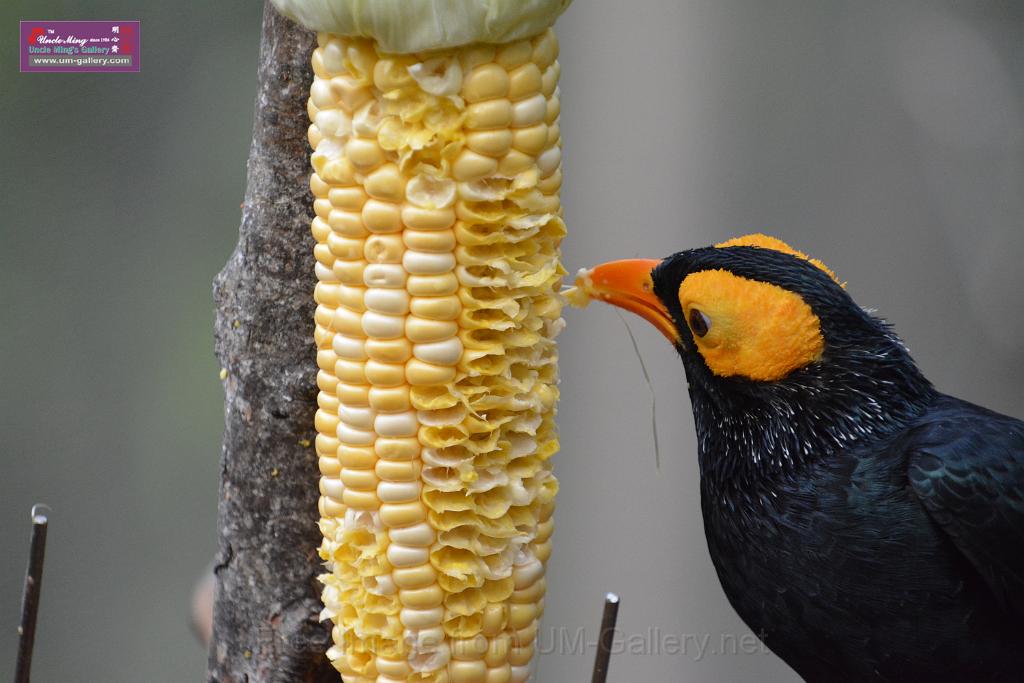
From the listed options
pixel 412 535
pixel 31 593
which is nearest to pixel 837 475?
pixel 412 535

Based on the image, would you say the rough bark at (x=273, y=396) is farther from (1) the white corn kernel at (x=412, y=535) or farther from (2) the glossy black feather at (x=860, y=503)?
(2) the glossy black feather at (x=860, y=503)

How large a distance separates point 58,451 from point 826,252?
103 centimetres

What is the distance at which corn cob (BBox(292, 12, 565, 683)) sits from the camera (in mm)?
660

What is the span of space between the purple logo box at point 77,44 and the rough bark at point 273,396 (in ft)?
0.89

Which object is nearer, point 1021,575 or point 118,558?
point 1021,575

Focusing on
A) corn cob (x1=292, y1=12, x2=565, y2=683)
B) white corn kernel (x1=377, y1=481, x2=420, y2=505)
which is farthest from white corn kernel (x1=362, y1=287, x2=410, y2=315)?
white corn kernel (x1=377, y1=481, x2=420, y2=505)

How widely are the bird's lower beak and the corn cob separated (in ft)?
0.41

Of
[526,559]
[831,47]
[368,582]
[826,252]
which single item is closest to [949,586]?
[526,559]

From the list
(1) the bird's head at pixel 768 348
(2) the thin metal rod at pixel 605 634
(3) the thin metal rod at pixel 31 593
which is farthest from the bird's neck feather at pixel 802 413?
(3) the thin metal rod at pixel 31 593

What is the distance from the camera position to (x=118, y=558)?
1.48 m

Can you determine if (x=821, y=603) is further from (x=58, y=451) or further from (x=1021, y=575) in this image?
(x=58, y=451)

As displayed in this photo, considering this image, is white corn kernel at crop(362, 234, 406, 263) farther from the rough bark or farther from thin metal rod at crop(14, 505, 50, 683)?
thin metal rod at crop(14, 505, 50, 683)

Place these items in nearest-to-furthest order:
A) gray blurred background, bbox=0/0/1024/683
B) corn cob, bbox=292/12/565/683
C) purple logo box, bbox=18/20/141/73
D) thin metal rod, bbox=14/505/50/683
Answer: corn cob, bbox=292/12/565/683
thin metal rod, bbox=14/505/50/683
purple logo box, bbox=18/20/141/73
gray blurred background, bbox=0/0/1024/683

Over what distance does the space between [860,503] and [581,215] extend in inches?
30.4
